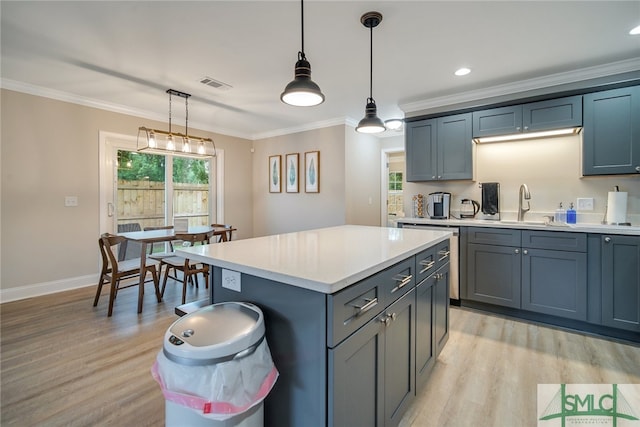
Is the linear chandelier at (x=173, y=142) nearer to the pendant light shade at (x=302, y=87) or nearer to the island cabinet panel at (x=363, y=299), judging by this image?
the pendant light shade at (x=302, y=87)

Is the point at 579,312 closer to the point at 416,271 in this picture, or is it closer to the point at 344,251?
the point at 416,271

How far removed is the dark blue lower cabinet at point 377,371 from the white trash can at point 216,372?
10.4 inches

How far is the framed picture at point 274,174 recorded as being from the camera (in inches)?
221

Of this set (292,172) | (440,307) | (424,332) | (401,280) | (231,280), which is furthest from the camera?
(292,172)

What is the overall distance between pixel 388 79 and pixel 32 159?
4.27m

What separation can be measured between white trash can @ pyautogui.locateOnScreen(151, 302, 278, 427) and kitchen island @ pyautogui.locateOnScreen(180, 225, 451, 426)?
116 mm

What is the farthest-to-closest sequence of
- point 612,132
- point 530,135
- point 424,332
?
point 530,135
point 612,132
point 424,332

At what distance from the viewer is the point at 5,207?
132 inches

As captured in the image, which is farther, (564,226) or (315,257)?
(564,226)

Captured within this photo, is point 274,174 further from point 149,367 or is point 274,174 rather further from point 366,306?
point 366,306

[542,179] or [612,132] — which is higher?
[612,132]

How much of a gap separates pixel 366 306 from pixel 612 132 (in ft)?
10.4

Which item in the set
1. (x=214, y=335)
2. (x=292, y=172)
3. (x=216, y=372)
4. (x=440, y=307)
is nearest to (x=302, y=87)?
(x=214, y=335)

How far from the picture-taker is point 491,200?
11.6 ft
